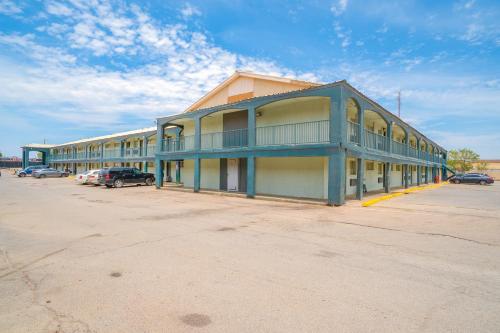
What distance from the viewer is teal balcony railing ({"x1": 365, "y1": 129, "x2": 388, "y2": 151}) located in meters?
18.1

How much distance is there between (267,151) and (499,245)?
11344 millimetres

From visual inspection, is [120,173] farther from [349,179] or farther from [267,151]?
[349,179]

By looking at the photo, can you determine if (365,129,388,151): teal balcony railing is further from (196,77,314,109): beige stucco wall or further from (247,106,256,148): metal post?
(247,106,256,148): metal post

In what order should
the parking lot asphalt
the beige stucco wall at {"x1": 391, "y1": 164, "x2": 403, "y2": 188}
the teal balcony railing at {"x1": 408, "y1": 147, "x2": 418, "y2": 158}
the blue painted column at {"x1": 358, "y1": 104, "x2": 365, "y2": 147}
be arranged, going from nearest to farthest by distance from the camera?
the parking lot asphalt, the blue painted column at {"x1": 358, "y1": 104, "x2": 365, "y2": 147}, the beige stucco wall at {"x1": 391, "y1": 164, "x2": 403, "y2": 188}, the teal balcony railing at {"x1": 408, "y1": 147, "x2": 418, "y2": 158}

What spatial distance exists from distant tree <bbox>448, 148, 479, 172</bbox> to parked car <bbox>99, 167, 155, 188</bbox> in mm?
65757

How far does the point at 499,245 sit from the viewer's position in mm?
6664

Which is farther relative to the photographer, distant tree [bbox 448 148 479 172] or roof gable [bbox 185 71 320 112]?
distant tree [bbox 448 148 479 172]

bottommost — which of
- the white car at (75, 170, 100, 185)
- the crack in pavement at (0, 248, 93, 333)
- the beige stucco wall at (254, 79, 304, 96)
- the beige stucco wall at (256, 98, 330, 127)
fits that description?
the crack in pavement at (0, 248, 93, 333)

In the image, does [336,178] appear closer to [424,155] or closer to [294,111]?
[294,111]

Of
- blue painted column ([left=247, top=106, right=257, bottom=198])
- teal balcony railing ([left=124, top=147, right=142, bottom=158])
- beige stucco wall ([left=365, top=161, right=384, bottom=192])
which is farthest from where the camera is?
teal balcony railing ([left=124, top=147, right=142, bottom=158])

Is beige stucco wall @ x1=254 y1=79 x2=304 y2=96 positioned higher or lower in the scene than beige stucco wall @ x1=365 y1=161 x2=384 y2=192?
higher

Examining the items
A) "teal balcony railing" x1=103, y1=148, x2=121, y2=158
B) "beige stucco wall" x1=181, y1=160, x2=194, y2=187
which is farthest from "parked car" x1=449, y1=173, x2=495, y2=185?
"teal balcony railing" x1=103, y1=148, x2=121, y2=158

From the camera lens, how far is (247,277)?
453 cm

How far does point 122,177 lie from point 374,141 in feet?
68.6
